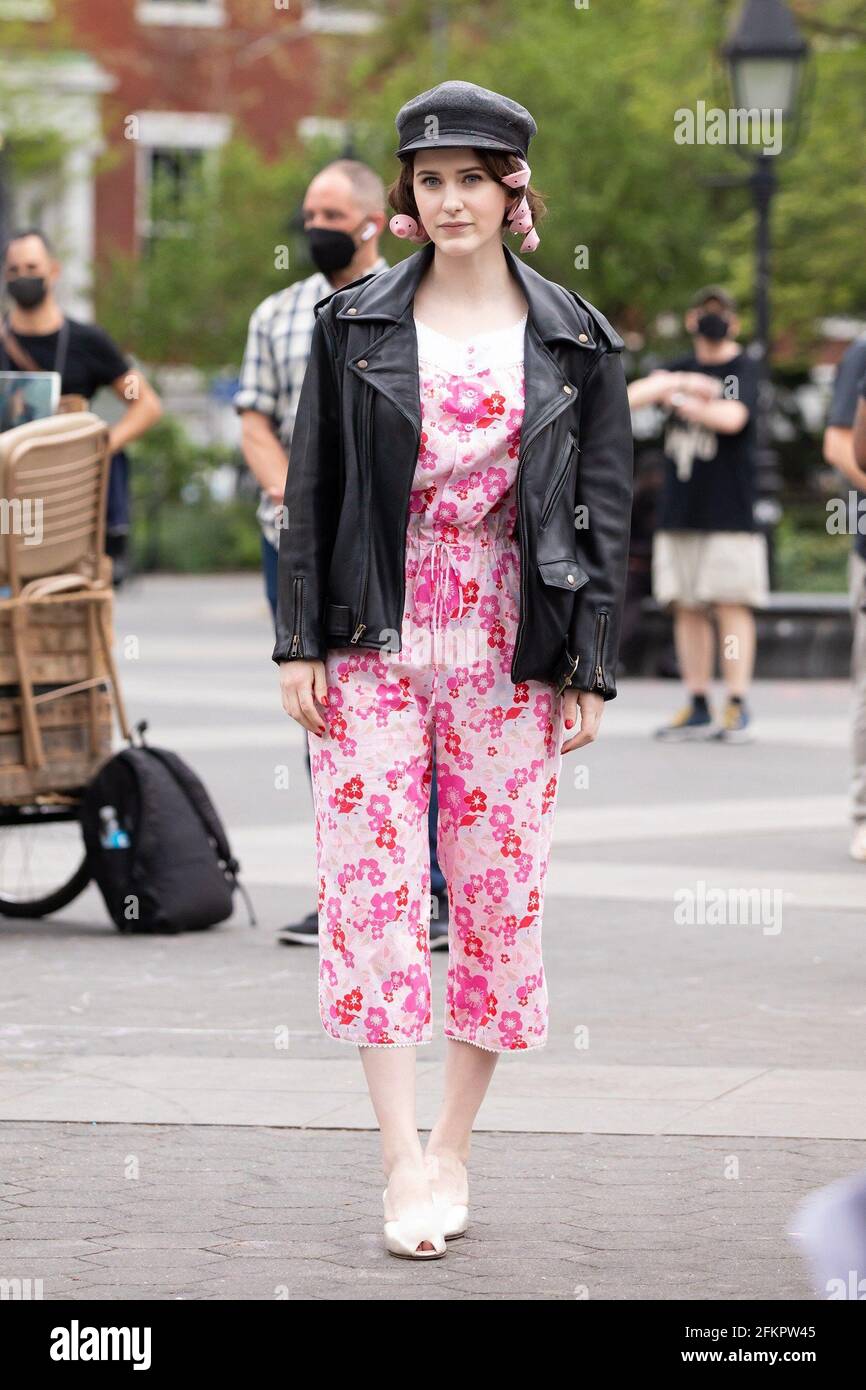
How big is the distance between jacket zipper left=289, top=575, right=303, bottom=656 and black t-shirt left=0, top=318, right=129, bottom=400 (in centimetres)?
457

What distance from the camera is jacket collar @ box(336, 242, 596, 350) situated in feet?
14.5

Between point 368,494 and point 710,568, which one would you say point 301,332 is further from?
point 710,568

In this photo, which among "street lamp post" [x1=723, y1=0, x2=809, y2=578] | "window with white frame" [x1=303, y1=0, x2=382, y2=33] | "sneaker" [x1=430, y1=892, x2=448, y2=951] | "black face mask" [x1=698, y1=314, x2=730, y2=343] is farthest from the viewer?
"window with white frame" [x1=303, y1=0, x2=382, y2=33]

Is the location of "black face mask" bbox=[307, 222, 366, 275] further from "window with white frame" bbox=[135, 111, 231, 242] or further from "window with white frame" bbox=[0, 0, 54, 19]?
"window with white frame" bbox=[135, 111, 231, 242]

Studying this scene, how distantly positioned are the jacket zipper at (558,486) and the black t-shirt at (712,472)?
887 centimetres

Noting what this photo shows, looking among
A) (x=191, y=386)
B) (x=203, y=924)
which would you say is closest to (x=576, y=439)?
(x=203, y=924)

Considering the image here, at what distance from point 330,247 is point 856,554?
257 centimetres

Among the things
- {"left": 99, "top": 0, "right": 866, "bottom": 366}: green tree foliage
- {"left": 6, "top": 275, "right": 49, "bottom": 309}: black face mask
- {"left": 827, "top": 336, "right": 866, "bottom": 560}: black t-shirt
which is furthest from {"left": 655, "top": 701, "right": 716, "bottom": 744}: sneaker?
{"left": 99, "top": 0, "right": 866, "bottom": 366}: green tree foliage

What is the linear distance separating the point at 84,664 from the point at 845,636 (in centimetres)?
1001

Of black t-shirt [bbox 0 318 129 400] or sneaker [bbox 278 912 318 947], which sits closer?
sneaker [bbox 278 912 318 947]

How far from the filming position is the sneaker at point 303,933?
744 cm

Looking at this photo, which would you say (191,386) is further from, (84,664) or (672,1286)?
(672,1286)
